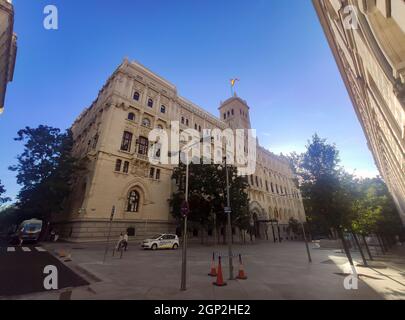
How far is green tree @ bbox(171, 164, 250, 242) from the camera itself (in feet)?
92.0

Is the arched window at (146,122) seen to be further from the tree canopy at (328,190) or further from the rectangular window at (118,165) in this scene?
the tree canopy at (328,190)

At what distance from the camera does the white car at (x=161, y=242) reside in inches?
814

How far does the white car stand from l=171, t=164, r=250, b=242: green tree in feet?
16.4

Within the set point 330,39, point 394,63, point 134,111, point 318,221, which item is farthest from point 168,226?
point 394,63

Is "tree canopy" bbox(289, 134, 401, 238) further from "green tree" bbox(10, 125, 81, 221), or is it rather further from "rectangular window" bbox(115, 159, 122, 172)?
"green tree" bbox(10, 125, 81, 221)

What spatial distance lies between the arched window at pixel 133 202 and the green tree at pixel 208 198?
5120 millimetres

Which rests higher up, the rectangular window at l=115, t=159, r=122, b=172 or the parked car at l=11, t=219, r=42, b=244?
the rectangular window at l=115, t=159, r=122, b=172

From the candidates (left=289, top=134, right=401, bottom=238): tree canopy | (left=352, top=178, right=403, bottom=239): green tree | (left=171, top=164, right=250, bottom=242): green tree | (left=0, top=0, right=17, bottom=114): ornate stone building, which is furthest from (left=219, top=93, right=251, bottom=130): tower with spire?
(left=0, top=0, right=17, bottom=114): ornate stone building

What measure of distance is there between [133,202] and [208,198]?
1088cm

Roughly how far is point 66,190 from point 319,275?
2941 cm

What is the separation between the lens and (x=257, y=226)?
47.7 meters

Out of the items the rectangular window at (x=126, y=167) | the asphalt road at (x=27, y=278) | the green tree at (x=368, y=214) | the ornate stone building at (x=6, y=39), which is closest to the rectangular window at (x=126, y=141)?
the rectangular window at (x=126, y=167)

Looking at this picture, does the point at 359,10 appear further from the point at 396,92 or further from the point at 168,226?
the point at 168,226
